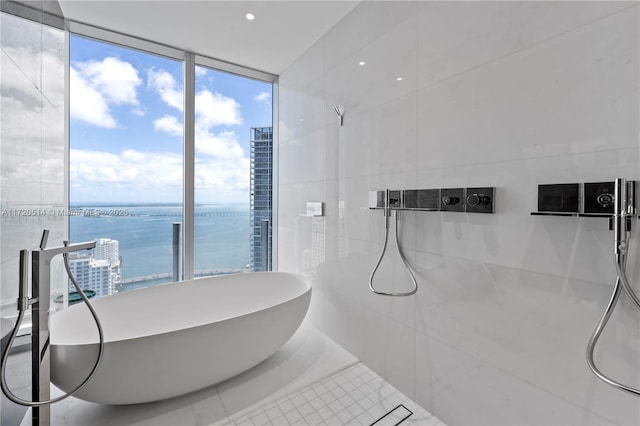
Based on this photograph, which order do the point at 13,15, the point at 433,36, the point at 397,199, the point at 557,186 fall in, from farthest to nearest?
the point at 397,199
the point at 433,36
the point at 13,15
the point at 557,186

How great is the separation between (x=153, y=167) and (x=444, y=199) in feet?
8.41

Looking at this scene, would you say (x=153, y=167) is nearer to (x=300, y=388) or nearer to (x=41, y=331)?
(x=41, y=331)

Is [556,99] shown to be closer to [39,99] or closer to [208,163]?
[39,99]

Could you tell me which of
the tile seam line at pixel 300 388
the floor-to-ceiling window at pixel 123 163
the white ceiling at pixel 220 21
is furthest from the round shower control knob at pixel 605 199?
the floor-to-ceiling window at pixel 123 163

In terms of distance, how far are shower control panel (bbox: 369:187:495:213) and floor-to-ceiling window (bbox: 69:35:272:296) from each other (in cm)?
189

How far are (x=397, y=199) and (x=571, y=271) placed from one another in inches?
34.7

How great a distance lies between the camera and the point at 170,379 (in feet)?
5.29

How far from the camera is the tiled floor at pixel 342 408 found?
5.35ft

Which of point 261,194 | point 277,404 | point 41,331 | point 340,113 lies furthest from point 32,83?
point 277,404

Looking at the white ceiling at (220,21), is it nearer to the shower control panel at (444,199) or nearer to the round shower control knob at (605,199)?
the shower control panel at (444,199)

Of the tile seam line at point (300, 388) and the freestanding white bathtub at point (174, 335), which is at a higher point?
the freestanding white bathtub at point (174, 335)

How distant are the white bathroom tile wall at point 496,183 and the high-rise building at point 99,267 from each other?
6.99 ft

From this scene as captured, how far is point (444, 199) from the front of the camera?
4.98 ft

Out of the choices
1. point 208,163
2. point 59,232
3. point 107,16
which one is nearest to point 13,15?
point 107,16
